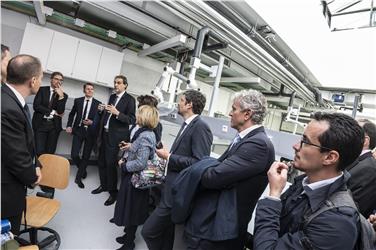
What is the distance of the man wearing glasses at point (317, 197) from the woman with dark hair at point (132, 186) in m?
1.27

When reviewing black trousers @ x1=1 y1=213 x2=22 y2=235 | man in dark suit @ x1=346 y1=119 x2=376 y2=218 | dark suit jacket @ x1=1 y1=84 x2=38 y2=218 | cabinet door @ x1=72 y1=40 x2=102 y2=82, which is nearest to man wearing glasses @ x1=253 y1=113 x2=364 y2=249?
man in dark suit @ x1=346 y1=119 x2=376 y2=218

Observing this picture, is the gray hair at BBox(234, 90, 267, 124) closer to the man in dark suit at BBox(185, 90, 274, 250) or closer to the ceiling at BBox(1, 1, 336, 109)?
the man in dark suit at BBox(185, 90, 274, 250)

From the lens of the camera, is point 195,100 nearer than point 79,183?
Yes

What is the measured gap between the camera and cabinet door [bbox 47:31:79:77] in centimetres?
373

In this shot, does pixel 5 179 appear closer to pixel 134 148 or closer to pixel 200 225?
pixel 134 148

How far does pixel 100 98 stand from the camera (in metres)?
4.62

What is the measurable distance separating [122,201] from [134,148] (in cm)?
48

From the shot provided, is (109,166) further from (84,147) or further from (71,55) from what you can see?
(71,55)

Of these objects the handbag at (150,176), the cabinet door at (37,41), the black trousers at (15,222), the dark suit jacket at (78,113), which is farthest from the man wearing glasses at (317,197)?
the cabinet door at (37,41)

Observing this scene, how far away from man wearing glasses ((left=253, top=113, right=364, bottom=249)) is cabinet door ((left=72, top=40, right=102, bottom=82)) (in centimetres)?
380

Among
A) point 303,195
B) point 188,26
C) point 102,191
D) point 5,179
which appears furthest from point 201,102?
point 102,191

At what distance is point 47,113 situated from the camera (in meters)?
3.35

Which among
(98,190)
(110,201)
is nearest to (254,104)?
(110,201)

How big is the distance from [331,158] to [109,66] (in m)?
4.00
